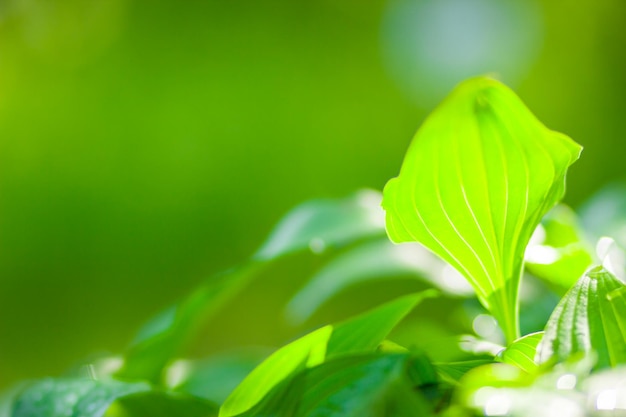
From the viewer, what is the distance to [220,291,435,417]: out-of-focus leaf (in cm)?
24

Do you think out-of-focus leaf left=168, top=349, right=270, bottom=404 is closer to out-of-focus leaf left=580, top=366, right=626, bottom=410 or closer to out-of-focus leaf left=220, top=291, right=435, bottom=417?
out-of-focus leaf left=220, top=291, right=435, bottom=417

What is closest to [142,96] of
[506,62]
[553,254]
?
[506,62]

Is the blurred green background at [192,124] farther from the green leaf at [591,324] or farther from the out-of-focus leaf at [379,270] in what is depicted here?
the green leaf at [591,324]

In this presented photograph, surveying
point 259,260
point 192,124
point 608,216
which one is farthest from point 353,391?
point 192,124

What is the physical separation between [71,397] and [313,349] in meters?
0.11

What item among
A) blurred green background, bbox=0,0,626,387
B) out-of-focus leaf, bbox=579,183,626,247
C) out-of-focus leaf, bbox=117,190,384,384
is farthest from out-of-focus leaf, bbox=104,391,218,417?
blurred green background, bbox=0,0,626,387

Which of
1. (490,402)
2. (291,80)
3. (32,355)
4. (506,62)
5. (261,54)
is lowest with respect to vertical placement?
(490,402)

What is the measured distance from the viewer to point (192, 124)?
2.21 m

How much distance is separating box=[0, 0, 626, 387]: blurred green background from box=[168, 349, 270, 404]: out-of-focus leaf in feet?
5.07

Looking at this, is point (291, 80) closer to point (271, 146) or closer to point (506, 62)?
point (271, 146)

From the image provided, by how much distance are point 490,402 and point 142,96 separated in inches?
88.5

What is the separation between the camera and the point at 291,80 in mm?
2258

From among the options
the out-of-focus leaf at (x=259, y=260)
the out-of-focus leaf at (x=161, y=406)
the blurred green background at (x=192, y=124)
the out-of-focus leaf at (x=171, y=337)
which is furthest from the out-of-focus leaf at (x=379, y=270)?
the blurred green background at (x=192, y=124)

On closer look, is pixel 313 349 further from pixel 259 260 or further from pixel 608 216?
pixel 608 216
